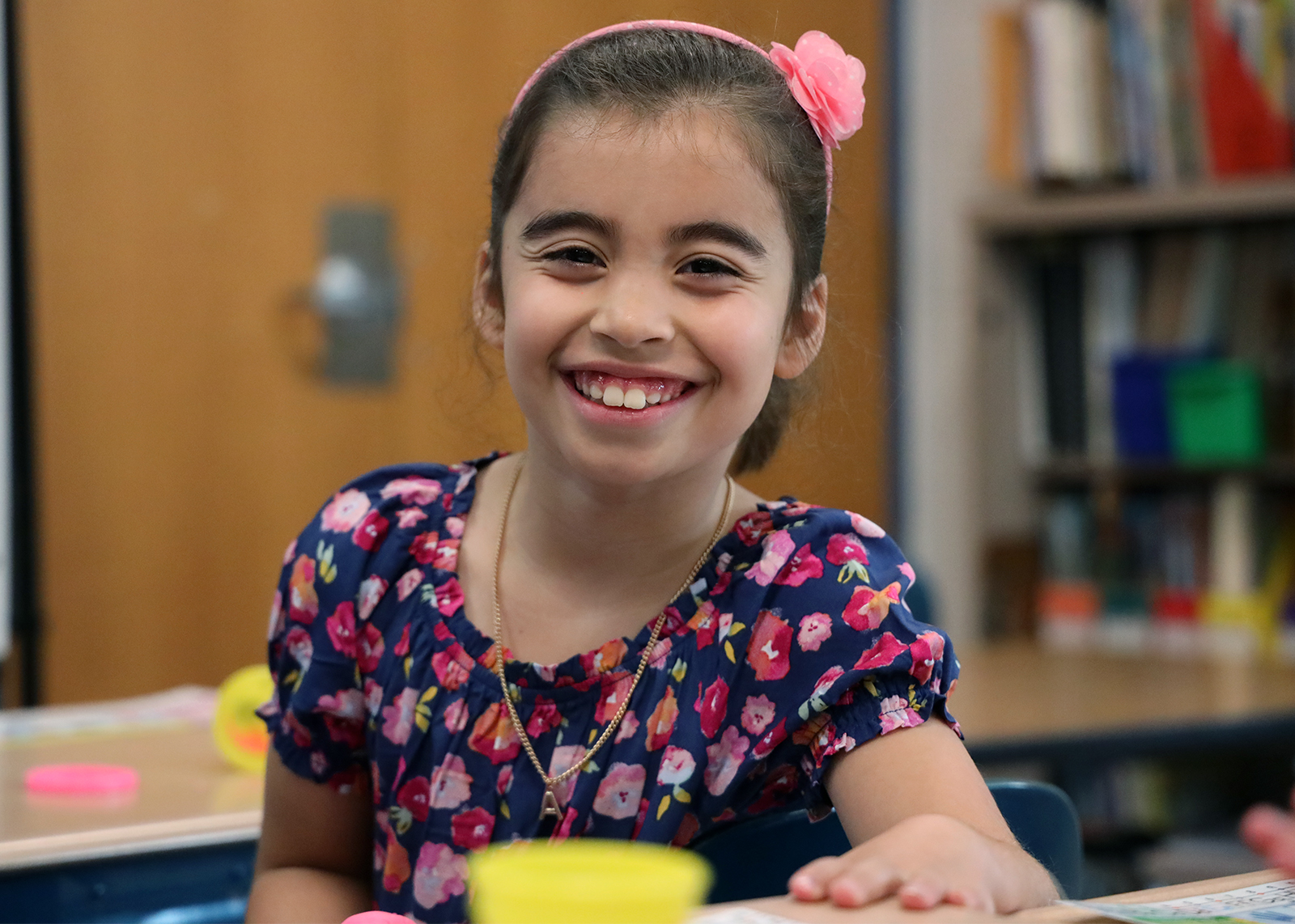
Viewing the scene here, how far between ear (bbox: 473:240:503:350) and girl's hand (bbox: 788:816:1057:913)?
50 cm

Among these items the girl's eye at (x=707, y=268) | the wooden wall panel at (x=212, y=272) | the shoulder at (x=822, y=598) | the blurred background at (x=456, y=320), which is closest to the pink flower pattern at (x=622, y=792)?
the shoulder at (x=822, y=598)

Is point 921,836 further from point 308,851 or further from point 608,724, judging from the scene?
point 308,851

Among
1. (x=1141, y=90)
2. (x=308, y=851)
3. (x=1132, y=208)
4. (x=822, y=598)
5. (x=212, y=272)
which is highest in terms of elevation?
(x=1141, y=90)

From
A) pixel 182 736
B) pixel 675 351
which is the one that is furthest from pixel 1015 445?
pixel 675 351

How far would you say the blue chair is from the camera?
951mm

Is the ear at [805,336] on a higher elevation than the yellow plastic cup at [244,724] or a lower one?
higher

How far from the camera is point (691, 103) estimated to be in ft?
3.25

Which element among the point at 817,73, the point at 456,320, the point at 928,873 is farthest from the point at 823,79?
the point at 456,320

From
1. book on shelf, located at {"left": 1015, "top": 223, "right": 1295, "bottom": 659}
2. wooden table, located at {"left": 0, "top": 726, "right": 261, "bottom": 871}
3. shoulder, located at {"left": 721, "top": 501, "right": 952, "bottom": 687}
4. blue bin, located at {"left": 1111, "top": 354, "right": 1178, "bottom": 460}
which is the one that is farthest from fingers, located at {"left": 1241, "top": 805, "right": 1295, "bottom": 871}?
blue bin, located at {"left": 1111, "top": 354, "right": 1178, "bottom": 460}

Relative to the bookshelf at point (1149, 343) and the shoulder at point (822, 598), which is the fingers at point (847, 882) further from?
the bookshelf at point (1149, 343)

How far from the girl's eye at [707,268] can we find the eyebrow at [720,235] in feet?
0.05

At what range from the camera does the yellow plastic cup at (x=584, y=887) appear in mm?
570

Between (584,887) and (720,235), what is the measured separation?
1.65 feet

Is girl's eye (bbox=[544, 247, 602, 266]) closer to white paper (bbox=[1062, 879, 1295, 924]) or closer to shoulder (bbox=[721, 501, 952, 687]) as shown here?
shoulder (bbox=[721, 501, 952, 687])
